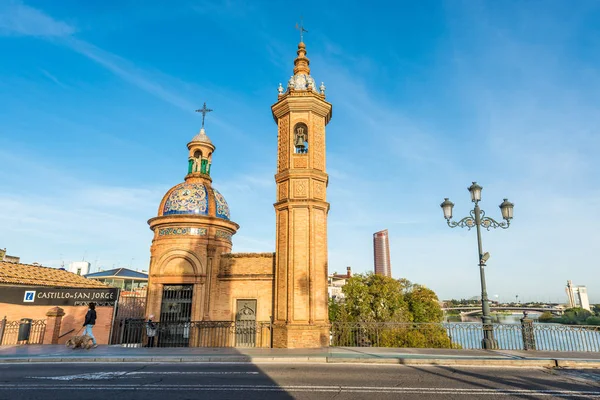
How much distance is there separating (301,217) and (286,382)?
8.12 metres

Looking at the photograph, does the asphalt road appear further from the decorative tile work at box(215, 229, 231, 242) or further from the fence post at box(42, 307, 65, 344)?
the decorative tile work at box(215, 229, 231, 242)

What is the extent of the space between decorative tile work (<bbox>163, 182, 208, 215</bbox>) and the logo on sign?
7003 millimetres

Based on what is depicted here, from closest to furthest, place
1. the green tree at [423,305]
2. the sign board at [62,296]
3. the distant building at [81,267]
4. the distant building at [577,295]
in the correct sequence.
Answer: the sign board at [62,296] < the green tree at [423,305] < the distant building at [81,267] < the distant building at [577,295]

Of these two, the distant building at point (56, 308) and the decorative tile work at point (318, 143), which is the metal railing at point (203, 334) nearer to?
the distant building at point (56, 308)

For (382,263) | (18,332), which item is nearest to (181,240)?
(18,332)

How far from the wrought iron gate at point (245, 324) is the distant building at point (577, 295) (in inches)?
5396

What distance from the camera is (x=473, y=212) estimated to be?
14.6m

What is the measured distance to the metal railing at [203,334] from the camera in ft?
54.8

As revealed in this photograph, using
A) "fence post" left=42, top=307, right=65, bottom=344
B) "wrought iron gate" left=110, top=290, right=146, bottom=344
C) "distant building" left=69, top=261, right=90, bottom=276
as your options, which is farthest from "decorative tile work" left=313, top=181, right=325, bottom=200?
"distant building" left=69, top=261, right=90, bottom=276

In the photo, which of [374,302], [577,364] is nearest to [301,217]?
[577,364]

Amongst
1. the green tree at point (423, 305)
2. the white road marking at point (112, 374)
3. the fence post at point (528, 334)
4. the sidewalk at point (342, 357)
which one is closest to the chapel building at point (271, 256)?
the sidewalk at point (342, 357)

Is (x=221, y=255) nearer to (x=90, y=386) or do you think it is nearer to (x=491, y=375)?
(x=90, y=386)

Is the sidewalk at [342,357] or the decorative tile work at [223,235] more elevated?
the decorative tile work at [223,235]

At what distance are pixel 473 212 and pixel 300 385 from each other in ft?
33.7
